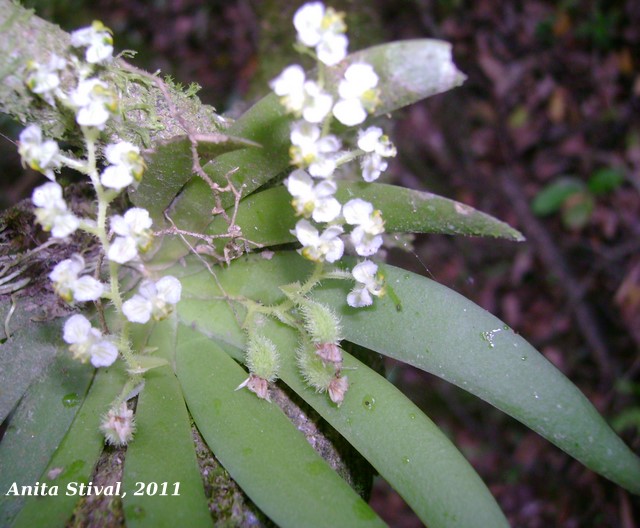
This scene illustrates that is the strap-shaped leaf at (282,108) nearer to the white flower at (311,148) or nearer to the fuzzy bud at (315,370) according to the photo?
the white flower at (311,148)

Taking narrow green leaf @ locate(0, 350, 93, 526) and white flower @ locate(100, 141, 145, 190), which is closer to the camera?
white flower @ locate(100, 141, 145, 190)

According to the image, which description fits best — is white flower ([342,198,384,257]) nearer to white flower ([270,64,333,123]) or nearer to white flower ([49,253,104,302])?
white flower ([270,64,333,123])

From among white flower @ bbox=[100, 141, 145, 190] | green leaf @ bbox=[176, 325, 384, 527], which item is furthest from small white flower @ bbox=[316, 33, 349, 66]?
green leaf @ bbox=[176, 325, 384, 527]

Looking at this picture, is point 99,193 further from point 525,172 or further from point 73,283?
point 525,172

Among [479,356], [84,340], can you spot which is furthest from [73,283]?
[479,356]

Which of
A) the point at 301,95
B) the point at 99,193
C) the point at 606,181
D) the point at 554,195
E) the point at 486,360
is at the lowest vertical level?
the point at 554,195

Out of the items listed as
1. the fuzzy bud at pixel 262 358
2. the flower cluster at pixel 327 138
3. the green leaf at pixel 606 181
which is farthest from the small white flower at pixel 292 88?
the green leaf at pixel 606 181
